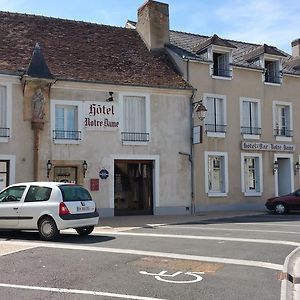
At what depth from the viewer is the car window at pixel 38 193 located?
13.0 m

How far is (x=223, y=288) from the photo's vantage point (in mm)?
7578

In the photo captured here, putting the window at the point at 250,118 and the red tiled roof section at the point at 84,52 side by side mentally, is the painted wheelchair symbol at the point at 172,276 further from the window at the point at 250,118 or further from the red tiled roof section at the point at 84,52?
the window at the point at 250,118

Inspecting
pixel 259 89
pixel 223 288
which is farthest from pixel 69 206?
pixel 259 89

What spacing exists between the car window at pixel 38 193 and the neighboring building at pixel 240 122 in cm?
1028

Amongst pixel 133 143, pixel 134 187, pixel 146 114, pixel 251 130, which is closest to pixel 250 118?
pixel 251 130

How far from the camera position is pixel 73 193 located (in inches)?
520

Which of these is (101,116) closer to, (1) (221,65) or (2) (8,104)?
(2) (8,104)

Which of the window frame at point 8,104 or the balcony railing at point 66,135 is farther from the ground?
the window frame at point 8,104

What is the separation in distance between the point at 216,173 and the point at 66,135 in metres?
7.71

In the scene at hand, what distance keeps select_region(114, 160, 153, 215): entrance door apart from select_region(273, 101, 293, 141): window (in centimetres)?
779

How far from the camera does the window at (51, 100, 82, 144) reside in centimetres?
2006

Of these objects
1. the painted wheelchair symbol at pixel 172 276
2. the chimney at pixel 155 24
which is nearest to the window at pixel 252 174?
the chimney at pixel 155 24

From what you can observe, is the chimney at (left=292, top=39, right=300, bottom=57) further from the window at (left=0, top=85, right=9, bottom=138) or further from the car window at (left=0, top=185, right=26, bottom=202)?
the car window at (left=0, top=185, right=26, bottom=202)

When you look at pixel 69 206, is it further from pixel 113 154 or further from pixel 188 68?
pixel 188 68
